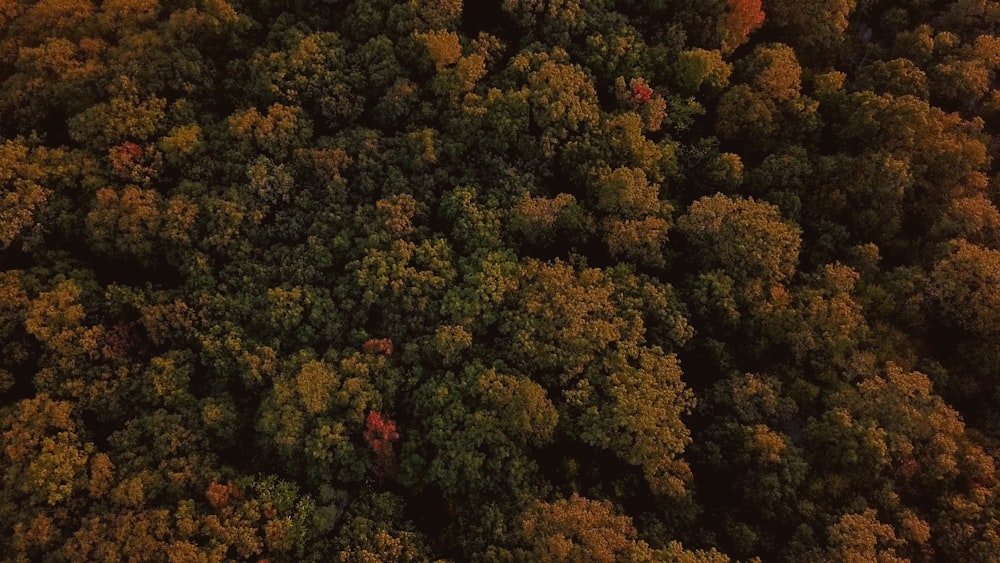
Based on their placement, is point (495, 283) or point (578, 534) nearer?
point (578, 534)

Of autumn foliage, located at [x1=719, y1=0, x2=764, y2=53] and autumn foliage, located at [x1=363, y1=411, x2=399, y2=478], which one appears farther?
autumn foliage, located at [x1=719, y1=0, x2=764, y2=53]

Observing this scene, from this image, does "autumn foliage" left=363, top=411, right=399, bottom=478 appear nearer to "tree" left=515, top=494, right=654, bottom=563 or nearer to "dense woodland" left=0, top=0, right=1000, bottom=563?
"dense woodland" left=0, top=0, right=1000, bottom=563

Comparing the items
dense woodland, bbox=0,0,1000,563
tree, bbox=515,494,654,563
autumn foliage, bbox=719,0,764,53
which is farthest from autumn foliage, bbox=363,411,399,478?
autumn foliage, bbox=719,0,764,53

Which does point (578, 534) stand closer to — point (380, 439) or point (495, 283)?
point (380, 439)

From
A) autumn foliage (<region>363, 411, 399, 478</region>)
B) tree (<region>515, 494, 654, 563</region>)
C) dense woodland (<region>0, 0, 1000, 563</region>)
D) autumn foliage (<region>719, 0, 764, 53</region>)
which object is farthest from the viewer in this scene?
autumn foliage (<region>719, 0, 764, 53</region>)

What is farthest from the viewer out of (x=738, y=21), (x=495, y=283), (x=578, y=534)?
(x=738, y=21)

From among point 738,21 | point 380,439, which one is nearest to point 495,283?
point 380,439

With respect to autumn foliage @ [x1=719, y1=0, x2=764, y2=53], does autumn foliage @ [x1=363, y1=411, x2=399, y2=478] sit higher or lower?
lower

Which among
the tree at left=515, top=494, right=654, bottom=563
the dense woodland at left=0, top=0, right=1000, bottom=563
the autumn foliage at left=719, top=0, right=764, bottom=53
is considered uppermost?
the autumn foliage at left=719, top=0, right=764, bottom=53

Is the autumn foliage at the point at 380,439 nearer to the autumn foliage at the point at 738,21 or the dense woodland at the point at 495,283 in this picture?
the dense woodland at the point at 495,283
